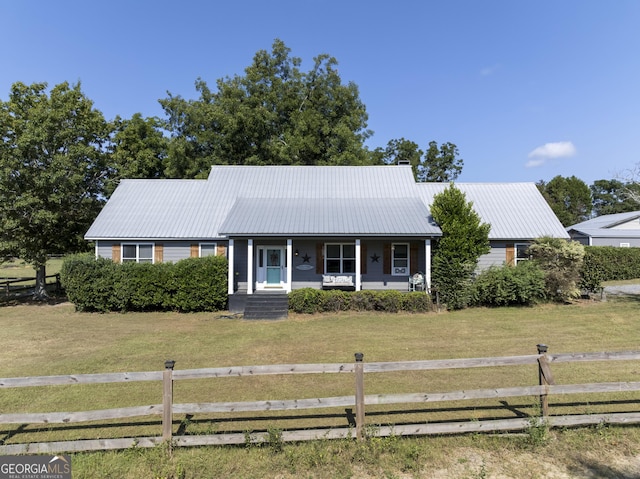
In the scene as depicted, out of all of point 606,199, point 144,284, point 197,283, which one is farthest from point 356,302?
point 606,199

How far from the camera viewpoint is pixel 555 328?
12.1 m

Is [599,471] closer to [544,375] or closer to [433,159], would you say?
[544,375]

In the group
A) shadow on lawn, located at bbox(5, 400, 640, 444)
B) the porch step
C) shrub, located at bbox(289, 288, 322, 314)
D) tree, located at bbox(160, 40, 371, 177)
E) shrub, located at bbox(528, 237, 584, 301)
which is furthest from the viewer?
tree, located at bbox(160, 40, 371, 177)

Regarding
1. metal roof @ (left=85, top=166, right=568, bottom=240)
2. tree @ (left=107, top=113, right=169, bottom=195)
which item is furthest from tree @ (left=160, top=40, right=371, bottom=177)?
metal roof @ (left=85, top=166, right=568, bottom=240)

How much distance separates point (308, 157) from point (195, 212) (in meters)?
14.0

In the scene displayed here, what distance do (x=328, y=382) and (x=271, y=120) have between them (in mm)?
28753

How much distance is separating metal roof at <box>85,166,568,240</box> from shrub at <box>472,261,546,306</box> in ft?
9.85

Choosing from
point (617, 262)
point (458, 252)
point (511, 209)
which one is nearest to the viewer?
point (458, 252)

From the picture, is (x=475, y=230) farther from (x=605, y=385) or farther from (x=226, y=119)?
(x=226, y=119)

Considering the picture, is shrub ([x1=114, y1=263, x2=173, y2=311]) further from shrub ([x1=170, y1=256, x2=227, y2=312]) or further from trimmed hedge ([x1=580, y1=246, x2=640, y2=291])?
trimmed hedge ([x1=580, y1=246, x2=640, y2=291])

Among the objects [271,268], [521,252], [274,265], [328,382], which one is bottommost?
[328,382]

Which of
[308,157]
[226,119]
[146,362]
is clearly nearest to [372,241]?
[146,362]

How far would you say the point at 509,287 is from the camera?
618 inches

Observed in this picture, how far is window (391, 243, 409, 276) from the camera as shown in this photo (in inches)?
717
